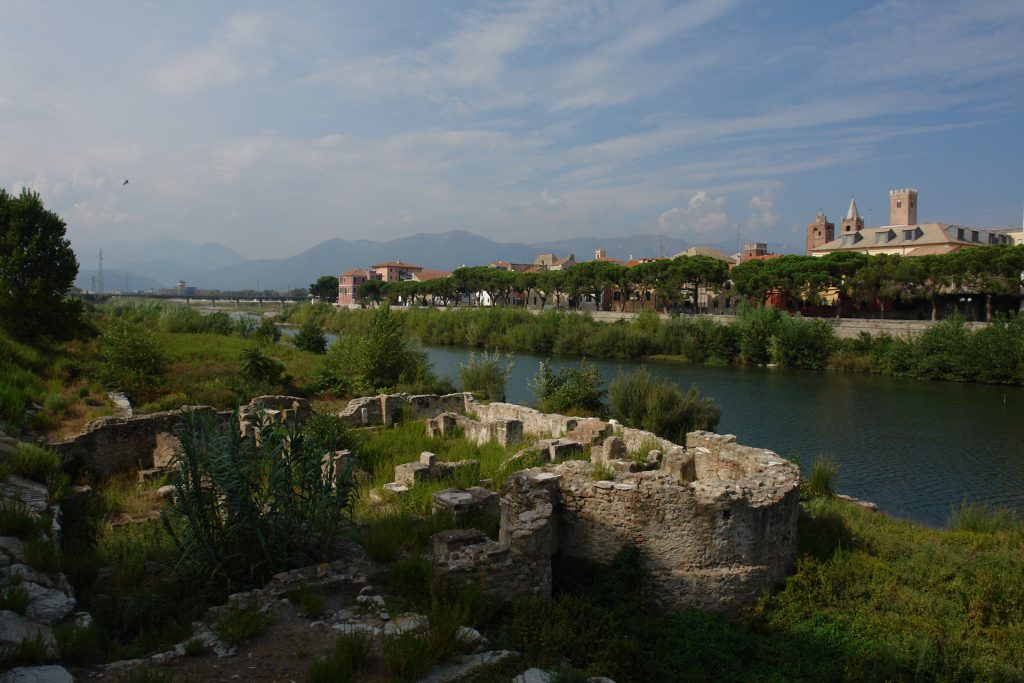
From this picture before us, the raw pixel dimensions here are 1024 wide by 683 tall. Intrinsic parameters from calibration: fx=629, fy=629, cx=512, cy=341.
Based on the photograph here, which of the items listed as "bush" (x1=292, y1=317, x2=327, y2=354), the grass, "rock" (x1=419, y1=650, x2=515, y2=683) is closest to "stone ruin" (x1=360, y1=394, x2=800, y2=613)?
the grass

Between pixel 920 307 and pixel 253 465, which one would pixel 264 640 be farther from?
pixel 920 307

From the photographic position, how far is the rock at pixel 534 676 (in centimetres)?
600

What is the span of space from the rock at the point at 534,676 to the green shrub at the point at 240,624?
8.90ft

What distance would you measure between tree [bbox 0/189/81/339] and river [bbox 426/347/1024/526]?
68.6 ft

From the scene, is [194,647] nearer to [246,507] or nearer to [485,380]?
[246,507]

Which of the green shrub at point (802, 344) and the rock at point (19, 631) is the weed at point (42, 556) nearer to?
the rock at point (19, 631)

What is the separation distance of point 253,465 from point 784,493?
7.92m

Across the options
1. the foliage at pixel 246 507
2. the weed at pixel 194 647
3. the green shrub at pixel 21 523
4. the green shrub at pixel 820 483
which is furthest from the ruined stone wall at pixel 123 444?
the green shrub at pixel 820 483

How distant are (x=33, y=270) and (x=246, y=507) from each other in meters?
25.3

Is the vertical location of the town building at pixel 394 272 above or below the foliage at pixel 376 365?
above

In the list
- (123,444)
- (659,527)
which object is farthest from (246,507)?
(123,444)

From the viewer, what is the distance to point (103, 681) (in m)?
5.58

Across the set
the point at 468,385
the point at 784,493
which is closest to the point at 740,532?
the point at 784,493

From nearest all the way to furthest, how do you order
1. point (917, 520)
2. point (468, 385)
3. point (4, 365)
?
1. point (917, 520)
2. point (4, 365)
3. point (468, 385)
